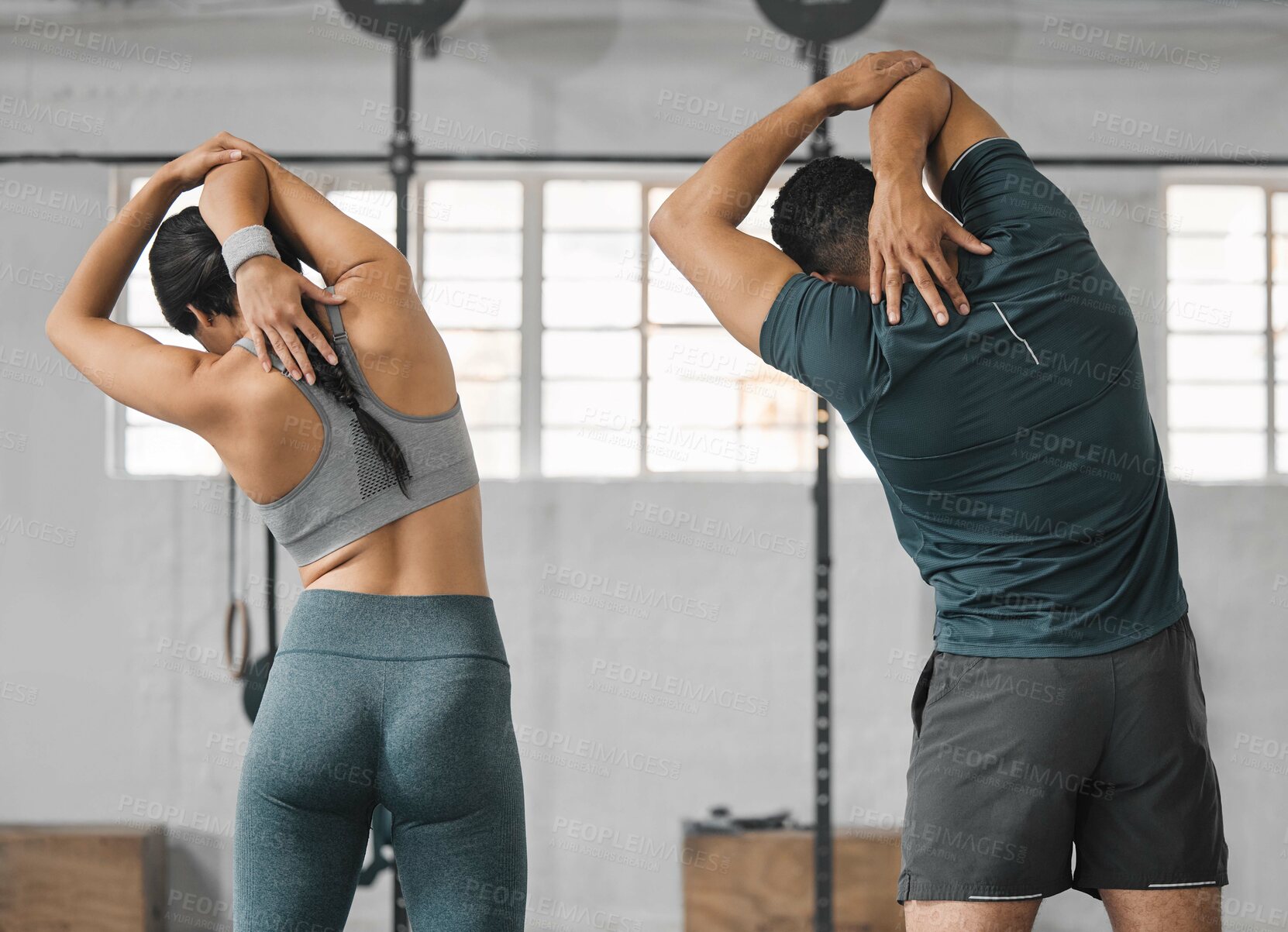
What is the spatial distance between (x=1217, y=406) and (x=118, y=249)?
3.76m

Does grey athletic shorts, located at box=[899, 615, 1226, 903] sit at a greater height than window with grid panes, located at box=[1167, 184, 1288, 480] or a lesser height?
lesser

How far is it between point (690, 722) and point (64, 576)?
2372mm

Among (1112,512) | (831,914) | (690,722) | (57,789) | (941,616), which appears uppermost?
(1112,512)

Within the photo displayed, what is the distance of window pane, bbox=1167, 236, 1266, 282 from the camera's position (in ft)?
12.9

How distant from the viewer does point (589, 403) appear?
3.89 m

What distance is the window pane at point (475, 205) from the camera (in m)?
3.92

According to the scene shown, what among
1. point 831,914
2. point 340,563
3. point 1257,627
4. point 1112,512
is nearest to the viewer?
point 1112,512

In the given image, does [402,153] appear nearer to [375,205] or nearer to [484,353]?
[375,205]

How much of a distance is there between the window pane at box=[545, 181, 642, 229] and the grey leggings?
2.76 m

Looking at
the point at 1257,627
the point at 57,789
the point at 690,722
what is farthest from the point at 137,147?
the point at 1257,627

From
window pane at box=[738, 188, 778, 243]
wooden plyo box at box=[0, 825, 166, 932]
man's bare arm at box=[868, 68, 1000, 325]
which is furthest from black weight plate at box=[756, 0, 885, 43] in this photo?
wooden plyo box at box=[0, 825, 166, 932]

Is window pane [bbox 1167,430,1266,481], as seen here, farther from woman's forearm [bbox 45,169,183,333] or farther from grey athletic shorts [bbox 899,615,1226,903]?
woman's forearm [bbox 45,169,183,333]

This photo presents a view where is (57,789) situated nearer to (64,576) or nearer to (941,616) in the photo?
(64,576)

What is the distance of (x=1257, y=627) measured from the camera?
3.75m
